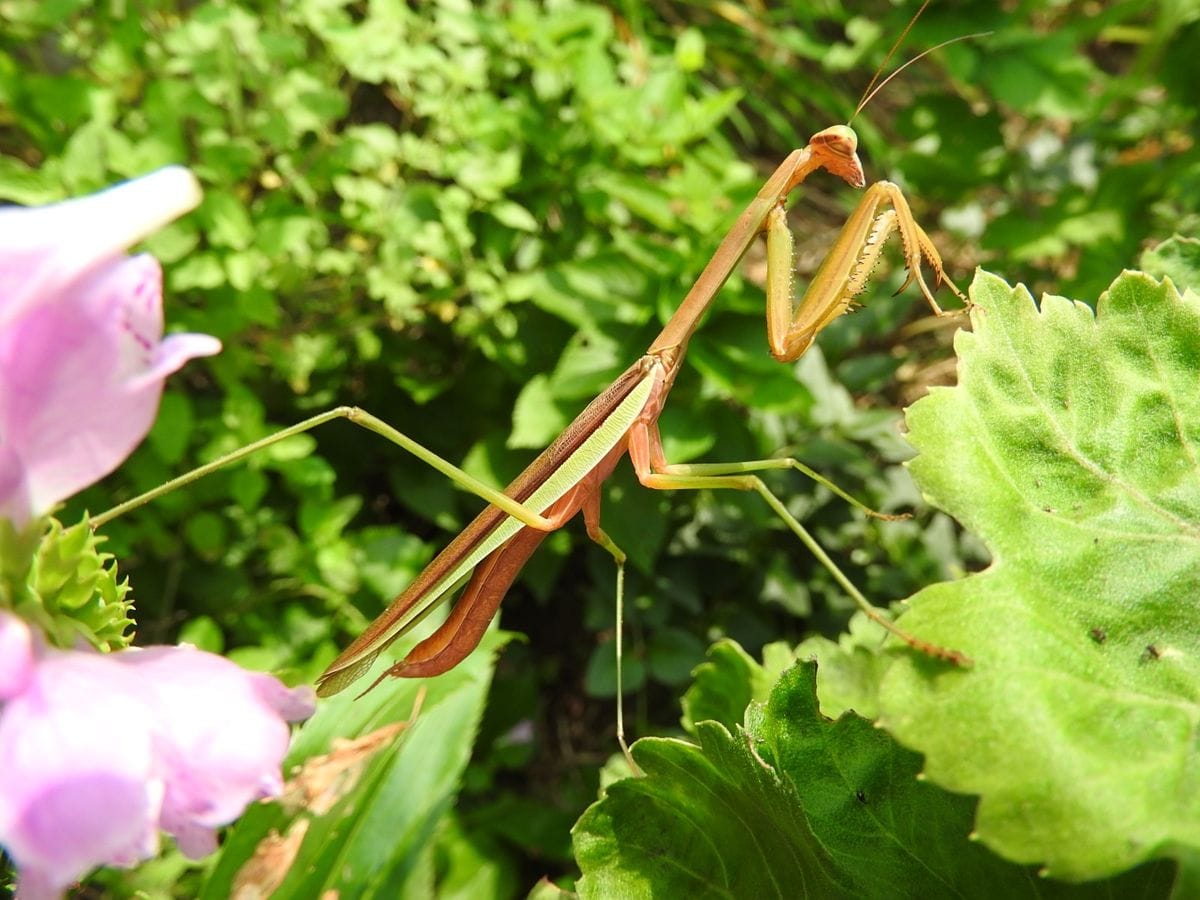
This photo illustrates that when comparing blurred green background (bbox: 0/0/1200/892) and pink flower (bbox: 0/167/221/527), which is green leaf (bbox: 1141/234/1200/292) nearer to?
blurred green background (bbox: 0/0/1200/892)

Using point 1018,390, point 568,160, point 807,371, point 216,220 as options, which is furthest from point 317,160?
point 1018,390

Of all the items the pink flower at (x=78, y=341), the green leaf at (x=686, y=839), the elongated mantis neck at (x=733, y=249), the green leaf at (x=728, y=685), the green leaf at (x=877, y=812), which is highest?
the pink flower at (x=78, y=341)

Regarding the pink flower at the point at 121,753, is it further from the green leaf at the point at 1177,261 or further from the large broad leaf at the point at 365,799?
the green leaf at the point at 1177,261

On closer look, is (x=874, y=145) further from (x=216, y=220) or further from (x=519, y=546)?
(x=519, y=546)

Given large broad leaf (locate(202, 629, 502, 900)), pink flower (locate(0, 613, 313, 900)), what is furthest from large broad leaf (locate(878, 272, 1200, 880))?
large broad leaf (locate(202, 629, 502, 900))

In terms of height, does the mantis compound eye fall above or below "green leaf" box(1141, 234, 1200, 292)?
above

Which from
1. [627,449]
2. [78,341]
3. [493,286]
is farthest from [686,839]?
[493,286]

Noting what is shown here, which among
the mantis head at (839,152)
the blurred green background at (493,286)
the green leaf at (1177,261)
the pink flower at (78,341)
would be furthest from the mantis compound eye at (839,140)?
the pink flower at (78,341)

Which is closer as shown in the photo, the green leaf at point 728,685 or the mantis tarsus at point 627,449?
the mantis tarsus at point 627,449
